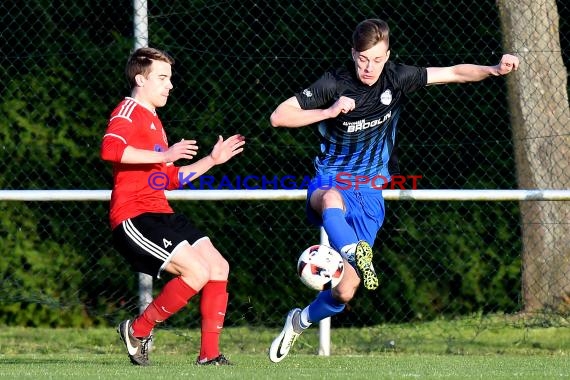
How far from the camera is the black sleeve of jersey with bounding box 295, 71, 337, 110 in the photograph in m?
6.46

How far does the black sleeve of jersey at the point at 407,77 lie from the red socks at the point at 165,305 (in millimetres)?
1735

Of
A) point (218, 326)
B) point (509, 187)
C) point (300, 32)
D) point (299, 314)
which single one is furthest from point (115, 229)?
point (509, 187)

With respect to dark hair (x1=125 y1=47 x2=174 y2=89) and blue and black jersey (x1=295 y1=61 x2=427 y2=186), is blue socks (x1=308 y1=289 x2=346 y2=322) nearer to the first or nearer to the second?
blue and black jersey (x1=295 y1=61 x2=427 y2=186)

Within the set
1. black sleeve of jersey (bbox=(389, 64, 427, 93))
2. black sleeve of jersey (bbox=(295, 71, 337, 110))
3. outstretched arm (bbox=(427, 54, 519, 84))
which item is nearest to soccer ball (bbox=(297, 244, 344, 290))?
black sleeve of jersey (bbox=(295, 71, 337, 110))

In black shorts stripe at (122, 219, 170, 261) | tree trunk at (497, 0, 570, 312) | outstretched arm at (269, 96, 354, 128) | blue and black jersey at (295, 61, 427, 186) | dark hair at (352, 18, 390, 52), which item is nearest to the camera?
black shorts stripe at (122, 219, 170, 261)

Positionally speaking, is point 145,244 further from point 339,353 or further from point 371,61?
point 339,353

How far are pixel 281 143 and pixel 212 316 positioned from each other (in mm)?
2370

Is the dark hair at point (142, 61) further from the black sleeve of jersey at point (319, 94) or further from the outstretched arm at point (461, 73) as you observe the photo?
the outstretched arm at point (461, 73)

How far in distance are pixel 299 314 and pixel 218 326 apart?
25.6 inches

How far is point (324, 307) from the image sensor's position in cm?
662

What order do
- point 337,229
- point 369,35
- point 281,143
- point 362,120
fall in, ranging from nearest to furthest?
point 337,229, point 369,35, point 362,120, point 281,143

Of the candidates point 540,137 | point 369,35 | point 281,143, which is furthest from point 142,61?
point 540,137

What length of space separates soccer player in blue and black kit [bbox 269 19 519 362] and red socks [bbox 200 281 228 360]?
43cm

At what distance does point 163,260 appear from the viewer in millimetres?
6000
